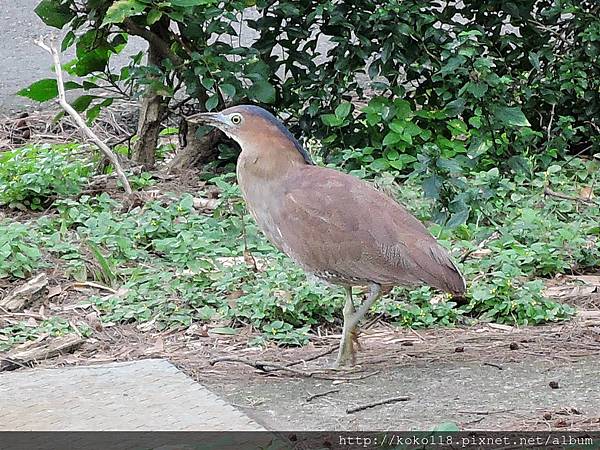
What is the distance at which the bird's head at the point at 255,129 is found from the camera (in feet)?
15.5

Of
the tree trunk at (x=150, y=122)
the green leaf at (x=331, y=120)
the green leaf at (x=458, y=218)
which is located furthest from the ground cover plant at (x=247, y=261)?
the tree trunk at (x=150, y=122)

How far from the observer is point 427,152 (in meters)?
6.29

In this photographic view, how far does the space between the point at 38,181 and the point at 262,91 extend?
5.33 feet

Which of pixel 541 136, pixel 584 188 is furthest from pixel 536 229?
pixel 541 136

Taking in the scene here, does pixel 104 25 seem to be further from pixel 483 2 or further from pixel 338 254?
pixel 338 254

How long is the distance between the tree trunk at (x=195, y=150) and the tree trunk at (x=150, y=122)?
0.18 m

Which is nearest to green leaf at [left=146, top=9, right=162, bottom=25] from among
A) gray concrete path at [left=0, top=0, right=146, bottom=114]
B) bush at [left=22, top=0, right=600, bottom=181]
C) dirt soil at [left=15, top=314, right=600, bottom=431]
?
bush at [left=22, top=0, right=600, bottom=181]

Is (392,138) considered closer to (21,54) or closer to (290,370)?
(290,370)

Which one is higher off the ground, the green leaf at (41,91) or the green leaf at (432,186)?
the green leaf at (41,91)

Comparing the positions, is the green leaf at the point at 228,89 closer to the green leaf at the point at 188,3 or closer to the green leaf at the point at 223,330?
the green leaf at the point at 188,3

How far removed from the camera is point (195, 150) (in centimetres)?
818

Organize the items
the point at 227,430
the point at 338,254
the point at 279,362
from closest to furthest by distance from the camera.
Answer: the point at 227,430 → the point at 338,254 → the point at 279,362

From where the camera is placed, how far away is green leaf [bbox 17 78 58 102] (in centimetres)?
823

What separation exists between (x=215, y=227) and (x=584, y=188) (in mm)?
2649
